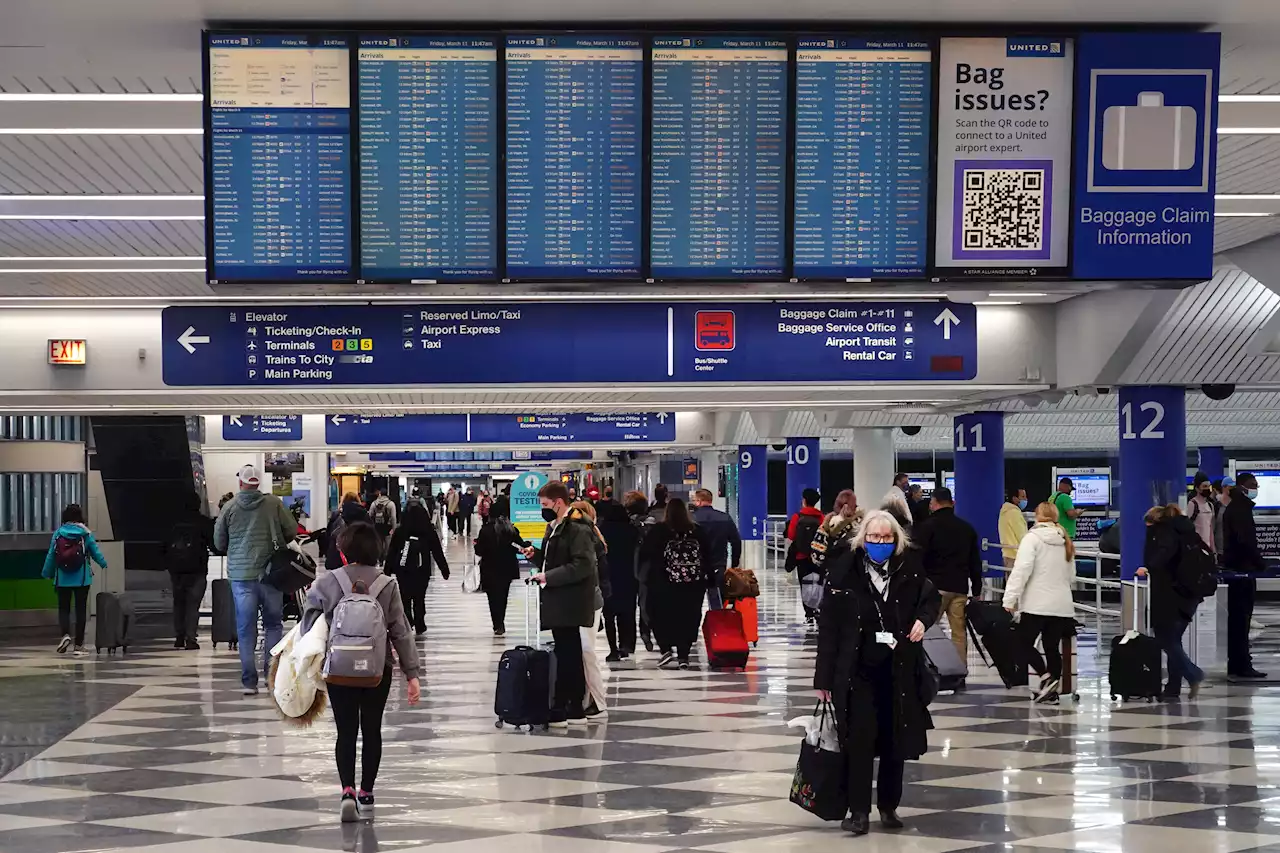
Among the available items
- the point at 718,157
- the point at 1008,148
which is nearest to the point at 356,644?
the point at 718,157

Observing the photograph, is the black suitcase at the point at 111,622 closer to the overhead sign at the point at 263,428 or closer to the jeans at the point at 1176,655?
the jeans at the point at 1176,655

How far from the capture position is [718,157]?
22.5ft

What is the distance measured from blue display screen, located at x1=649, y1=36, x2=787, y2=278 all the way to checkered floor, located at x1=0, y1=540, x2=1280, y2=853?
2.72 metres

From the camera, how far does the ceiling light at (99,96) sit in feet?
24.6

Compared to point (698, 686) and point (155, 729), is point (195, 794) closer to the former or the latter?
point (155, 729)

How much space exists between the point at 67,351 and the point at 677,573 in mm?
6497

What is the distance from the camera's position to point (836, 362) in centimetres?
1297

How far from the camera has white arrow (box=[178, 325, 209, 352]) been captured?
12344 millimetres

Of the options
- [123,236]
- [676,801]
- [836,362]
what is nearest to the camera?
[676,801]

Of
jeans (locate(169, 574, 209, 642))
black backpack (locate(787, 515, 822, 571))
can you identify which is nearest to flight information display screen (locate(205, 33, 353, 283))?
black backpack (locate(787, 515, 822, 571))

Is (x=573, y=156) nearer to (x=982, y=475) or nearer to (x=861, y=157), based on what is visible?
(x=861, y=157)

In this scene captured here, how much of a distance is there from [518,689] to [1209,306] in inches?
308

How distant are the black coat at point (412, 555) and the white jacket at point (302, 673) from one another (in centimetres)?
915

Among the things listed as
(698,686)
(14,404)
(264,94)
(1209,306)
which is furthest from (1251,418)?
(264,94)
